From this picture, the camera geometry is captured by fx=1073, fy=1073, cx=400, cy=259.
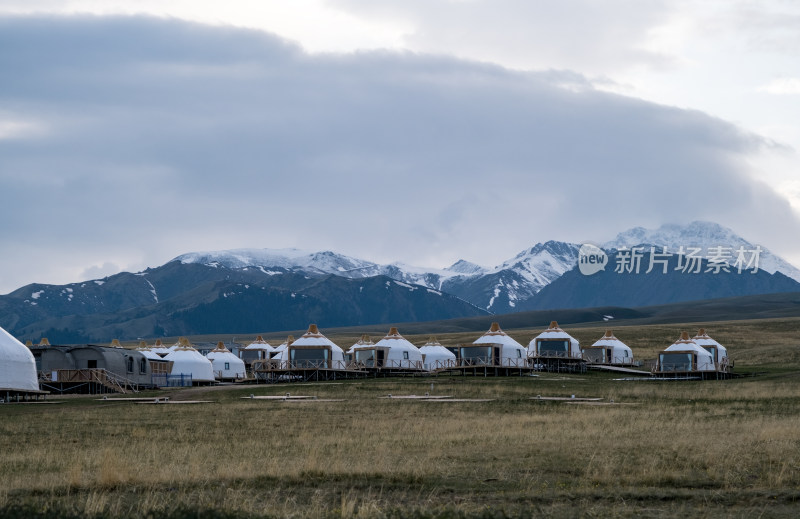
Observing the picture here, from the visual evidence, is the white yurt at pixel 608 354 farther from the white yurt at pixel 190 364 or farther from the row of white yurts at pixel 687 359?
the white yurt at pixel 190 364

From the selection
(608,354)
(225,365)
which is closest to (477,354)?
(225,365)

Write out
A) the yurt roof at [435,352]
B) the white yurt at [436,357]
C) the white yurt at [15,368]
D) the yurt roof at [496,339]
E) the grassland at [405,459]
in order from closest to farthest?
1. the grassland at [405,459]
2. the white yurt at [15,368]
3. the yurt roof at [496,339]
4. the white yurt at [436,357]
5. the yurt roof at [435,352]

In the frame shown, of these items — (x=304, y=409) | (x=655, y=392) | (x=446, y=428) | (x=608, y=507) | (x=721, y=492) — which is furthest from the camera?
→ (x=655, y=392)

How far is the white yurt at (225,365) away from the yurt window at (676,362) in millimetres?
38648

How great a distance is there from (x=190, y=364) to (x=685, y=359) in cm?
4327

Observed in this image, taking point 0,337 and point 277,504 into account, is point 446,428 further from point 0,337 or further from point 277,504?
point 0,337

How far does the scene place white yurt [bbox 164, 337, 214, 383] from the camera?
3565 inches

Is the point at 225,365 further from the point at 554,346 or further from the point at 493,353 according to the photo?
the point at 554,346

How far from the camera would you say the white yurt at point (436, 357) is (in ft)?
317

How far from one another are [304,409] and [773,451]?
24.6 m

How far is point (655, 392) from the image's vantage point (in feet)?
199

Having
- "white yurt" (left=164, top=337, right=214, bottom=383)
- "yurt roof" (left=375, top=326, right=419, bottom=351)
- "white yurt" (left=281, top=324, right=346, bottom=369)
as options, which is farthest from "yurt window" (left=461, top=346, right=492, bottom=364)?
"white yurt" (left=164, top=337, right=214, bottom=383)

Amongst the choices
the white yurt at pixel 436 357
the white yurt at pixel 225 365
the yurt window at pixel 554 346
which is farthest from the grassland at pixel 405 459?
the yurt window at pixel 554 346

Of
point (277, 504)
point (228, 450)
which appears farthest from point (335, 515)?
Result: point (228, 450)
